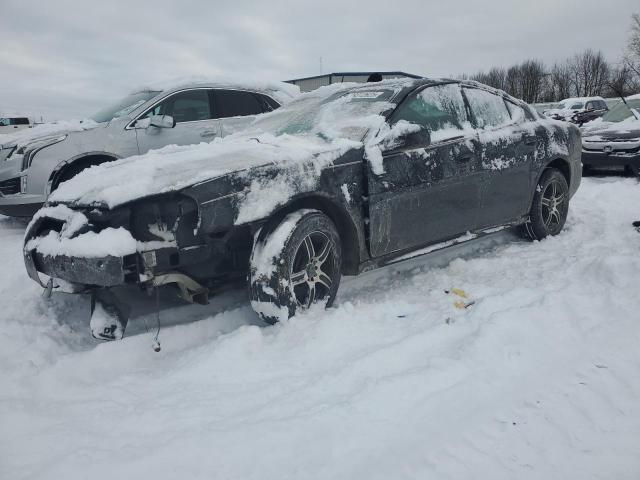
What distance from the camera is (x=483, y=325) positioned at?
2.77 metres

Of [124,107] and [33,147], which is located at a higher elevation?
[124,107]

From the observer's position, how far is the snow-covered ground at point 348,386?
5.82 ft

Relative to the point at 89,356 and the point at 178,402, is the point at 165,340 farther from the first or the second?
the point at 178,402

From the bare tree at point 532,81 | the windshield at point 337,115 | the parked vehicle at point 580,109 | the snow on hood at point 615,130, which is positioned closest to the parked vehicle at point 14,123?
the windshield at point 337,115

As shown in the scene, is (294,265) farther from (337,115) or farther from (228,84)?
(228,84)

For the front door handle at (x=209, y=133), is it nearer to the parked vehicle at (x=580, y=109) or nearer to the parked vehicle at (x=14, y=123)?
the parked vehicle at (x=580, y=109)

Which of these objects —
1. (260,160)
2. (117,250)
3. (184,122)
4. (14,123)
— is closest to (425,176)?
(260,160)

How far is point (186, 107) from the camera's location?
241 inches

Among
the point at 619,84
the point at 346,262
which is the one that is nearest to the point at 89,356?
the point at 346,262

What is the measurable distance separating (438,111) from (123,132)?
3.80 metres

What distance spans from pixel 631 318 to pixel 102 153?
5370 millimetres

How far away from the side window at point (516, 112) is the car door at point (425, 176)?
780mm

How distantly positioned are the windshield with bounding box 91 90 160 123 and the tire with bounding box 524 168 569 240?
4.67 meters

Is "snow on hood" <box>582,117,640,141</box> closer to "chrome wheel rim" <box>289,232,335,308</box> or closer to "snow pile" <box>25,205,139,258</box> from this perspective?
"chrome wheel rim" <box>289,232,335,308</box>
